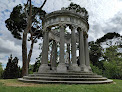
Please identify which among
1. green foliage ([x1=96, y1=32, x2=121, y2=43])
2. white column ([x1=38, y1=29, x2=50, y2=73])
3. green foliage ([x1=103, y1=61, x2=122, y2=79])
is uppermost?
green foliage ([x1=96, y1=32, x2=121, y2=43])

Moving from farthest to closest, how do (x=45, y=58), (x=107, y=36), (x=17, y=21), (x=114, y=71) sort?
(x=107, y=36), (x=114, y=71), (x=17, y=21), (x=45, y=58)

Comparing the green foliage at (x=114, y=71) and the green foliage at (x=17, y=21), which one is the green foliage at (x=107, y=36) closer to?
the green foliage at (x=114, y=71)

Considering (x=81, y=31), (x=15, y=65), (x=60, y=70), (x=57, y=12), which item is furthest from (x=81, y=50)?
(x=15, y=65)

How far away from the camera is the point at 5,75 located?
86.0 ft

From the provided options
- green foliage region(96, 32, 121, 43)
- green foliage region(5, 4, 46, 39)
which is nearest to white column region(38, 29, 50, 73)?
green foliage region(5, 4, 46, 39)

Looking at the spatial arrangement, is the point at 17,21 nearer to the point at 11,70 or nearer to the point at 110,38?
the point at 11,70

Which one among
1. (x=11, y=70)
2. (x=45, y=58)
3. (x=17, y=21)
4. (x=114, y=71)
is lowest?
(x=114, y=71)

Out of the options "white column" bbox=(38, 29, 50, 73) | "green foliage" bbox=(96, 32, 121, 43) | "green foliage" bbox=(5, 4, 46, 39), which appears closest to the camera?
"white column" bbox=(38, 29, 50, 73)

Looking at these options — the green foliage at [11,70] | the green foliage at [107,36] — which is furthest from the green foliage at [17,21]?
the green foliage at [107,36]

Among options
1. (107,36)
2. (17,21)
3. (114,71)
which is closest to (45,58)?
(17,21)

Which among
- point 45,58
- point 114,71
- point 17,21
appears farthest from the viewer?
point 114,71

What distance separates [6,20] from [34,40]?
327 inches

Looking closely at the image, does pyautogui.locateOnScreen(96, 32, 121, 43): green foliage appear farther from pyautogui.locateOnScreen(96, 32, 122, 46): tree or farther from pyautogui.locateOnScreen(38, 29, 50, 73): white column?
pyautogui.locateOnScreen(38, 29, 50, 73): white column

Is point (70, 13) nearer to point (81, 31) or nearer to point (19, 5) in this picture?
point (81, 31)
